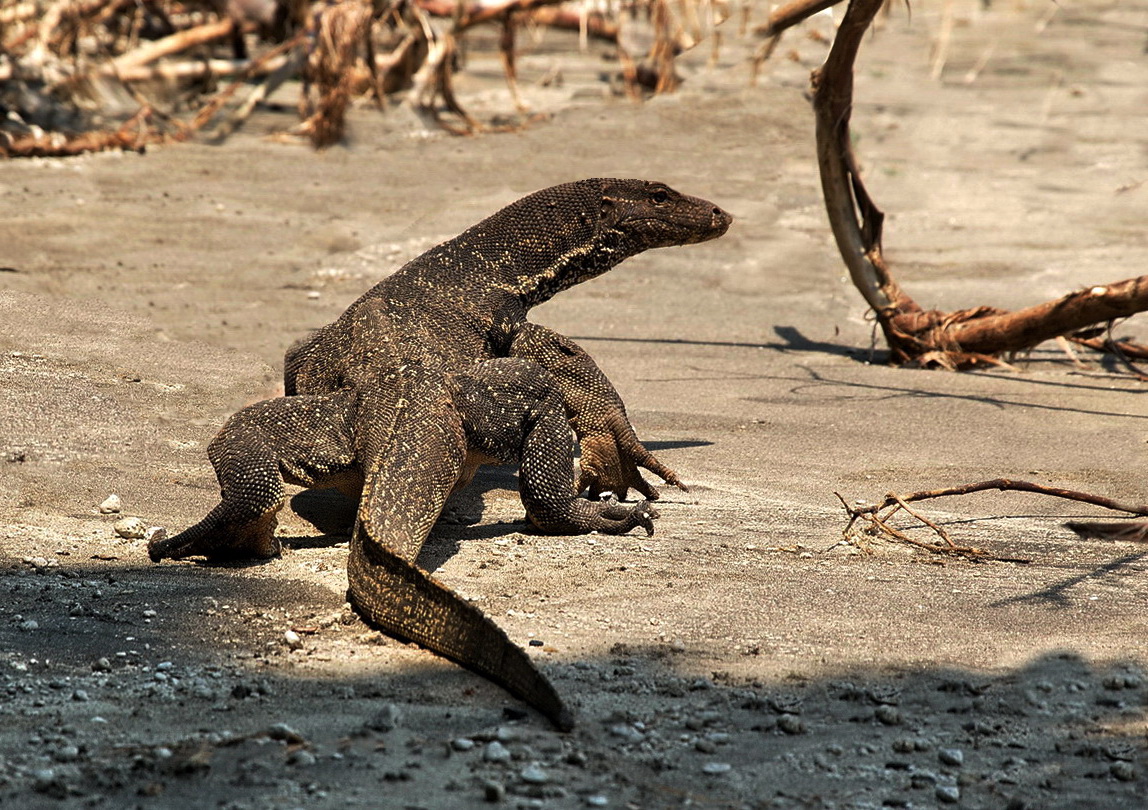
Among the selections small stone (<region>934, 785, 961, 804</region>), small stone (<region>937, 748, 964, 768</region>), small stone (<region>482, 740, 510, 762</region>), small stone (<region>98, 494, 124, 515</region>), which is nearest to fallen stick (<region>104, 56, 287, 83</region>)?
small stone (<region>98, 494, 124, 515</region>)

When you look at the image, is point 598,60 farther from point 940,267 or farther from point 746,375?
point 746,375

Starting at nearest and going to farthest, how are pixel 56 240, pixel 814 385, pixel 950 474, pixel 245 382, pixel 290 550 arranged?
1. pixel 290 550
2. pixel 950 474
3. pixel 245 382
4. pixel 814 385
5. pixel 56 240

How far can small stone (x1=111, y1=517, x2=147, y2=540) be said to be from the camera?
4.98 meters

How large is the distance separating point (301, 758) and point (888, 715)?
155cm

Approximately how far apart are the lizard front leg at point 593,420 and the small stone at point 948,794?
2782mm

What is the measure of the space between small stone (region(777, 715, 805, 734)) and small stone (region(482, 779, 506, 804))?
32.9 inches

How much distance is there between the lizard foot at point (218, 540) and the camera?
4.68m

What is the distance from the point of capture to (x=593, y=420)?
227 inches

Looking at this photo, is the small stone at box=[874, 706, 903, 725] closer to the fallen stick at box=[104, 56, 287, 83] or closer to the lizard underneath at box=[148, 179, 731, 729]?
the lizard underneath at box=[148, 179, 731, 729]

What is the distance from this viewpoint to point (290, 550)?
4992mm

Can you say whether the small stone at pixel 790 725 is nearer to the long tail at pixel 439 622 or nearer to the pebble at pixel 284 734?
the long tail at pixel 439 622

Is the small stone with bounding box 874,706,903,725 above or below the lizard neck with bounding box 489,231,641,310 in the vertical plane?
below

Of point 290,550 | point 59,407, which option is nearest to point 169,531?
point 290,550

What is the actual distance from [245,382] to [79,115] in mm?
6176
